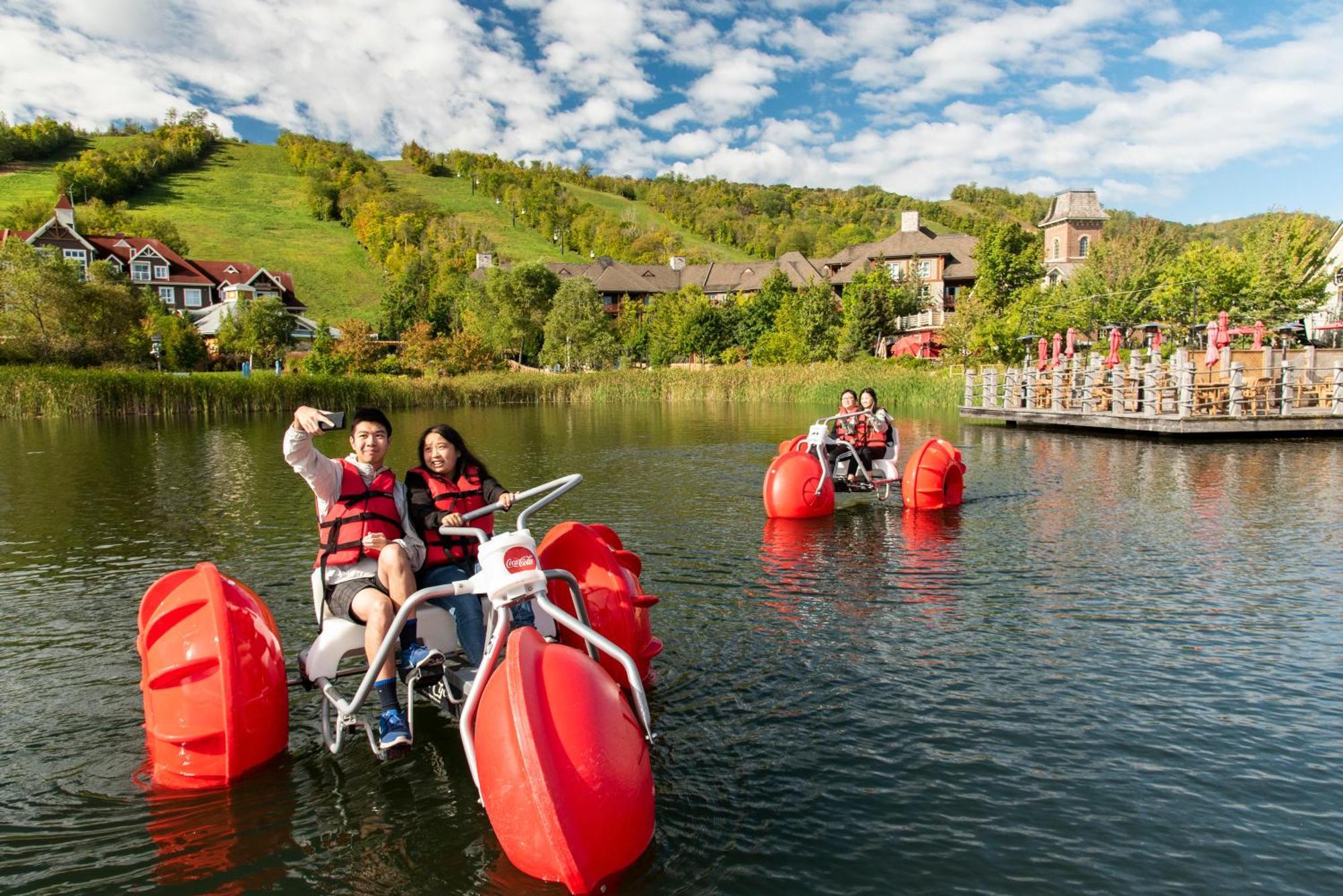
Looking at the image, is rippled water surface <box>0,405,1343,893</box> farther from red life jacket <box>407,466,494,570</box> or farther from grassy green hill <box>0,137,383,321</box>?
grassy green hill <box>0,137,383,321</box>

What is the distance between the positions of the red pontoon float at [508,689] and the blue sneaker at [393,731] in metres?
0.09

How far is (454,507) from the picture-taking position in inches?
251

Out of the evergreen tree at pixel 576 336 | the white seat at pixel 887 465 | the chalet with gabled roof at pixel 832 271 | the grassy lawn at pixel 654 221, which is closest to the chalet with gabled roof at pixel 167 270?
the chalet with gabled roof at pixel 832 271

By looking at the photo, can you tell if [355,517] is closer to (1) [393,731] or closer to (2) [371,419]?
(2) [371,419]

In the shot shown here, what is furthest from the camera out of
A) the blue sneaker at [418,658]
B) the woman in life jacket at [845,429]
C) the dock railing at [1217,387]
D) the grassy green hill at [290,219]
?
the grassy green hill at [290,219]

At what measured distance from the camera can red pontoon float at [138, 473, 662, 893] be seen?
4.00 m

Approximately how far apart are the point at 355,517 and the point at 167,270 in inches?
4191

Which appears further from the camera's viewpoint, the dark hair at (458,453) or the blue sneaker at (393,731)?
the dark hair at (458,453)

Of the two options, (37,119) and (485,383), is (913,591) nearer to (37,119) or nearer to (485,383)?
(485,383)

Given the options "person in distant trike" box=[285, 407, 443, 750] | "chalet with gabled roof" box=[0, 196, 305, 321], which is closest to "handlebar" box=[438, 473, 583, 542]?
"person in distant trike" box=[285, 407, 443, 750]

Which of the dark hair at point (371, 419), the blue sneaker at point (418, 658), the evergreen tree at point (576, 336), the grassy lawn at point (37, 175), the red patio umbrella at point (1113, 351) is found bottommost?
the blue sneaker at point (418, 658)

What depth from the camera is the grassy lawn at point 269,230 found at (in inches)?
4375

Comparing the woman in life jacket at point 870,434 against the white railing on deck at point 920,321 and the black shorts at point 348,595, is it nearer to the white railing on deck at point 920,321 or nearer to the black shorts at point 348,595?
the black shorts at point 348,595

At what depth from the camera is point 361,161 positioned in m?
176
